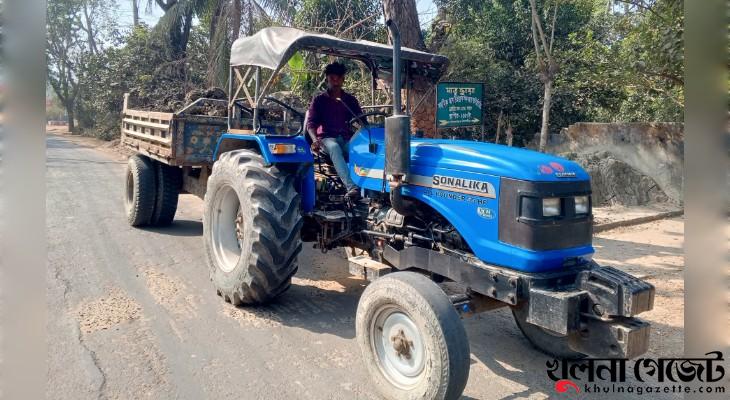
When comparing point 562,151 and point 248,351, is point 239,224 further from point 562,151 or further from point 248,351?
point 562,151

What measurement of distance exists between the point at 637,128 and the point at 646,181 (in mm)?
1035

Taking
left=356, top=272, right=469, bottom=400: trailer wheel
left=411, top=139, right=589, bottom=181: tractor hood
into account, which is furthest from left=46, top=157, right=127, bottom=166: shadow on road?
left=356, top=272, right=469, bottom=400: trailer wheel

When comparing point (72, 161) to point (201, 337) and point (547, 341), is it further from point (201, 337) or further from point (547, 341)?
point (547, 341)

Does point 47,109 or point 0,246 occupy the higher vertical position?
point 47,109

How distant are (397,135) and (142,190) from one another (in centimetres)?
499

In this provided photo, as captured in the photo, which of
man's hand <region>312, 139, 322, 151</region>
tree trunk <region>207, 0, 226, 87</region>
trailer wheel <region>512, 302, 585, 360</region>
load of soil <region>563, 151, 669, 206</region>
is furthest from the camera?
tree trunk <region>207, 0, 226, 87</region>

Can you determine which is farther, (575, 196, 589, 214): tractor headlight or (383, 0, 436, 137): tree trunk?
(383, 0, 436, 137): tree trunk

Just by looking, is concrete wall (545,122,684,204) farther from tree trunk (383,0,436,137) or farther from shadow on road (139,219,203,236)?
shadow on road (139,219,203,236)

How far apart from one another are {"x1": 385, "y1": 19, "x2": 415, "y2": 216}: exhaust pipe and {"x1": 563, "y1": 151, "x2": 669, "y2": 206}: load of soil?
7549mm

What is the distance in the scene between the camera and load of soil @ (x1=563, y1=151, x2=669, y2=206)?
10125 millimetres

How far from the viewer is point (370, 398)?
3381 mm

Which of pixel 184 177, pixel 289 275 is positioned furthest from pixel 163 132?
pixel 289 275

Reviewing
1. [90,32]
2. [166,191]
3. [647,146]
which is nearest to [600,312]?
[166,191]

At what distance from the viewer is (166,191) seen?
7.52 metres
